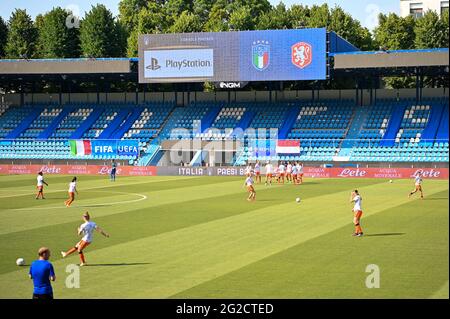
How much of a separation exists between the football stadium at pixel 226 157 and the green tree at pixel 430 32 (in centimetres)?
A: 20

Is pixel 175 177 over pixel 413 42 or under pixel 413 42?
under

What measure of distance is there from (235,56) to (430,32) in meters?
26.4

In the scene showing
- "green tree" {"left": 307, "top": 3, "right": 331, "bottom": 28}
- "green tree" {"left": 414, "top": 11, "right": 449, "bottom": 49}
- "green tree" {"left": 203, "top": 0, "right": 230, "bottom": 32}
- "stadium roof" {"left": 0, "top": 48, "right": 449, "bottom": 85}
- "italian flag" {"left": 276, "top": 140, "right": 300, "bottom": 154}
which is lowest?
"italian flag" {"left": 276, "top": 140, "right": 300, "bottom": 154}

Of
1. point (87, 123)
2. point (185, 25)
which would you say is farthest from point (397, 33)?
point (87, 123)

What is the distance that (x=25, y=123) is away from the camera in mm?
87250

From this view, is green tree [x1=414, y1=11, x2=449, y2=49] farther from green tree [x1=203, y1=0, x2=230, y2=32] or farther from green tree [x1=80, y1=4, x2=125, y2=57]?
green tree [x1=80, y1=4, x2=125, y2=57]

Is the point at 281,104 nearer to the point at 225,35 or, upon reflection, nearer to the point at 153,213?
the point at 225,35

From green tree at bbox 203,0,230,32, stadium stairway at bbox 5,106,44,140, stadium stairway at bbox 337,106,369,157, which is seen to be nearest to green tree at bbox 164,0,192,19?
green tree at bbox 203,0,230,32

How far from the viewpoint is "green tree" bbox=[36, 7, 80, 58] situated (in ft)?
311

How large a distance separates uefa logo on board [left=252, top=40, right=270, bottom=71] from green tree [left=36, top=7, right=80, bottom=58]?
32.1 metres
